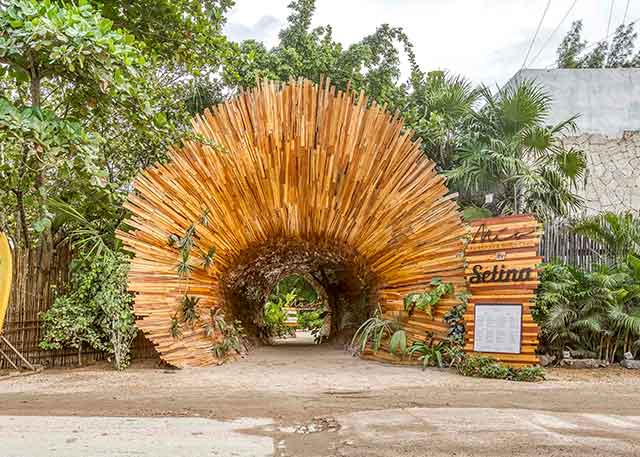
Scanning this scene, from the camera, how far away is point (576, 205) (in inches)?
390

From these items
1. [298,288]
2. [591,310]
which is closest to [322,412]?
[591,310]

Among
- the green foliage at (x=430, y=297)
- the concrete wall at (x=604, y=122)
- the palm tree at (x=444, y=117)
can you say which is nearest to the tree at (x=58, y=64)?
the green foliage at (x=430, y=297)

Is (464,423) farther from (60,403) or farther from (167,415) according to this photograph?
(60,403)

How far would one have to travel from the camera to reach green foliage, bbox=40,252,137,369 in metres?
7.27

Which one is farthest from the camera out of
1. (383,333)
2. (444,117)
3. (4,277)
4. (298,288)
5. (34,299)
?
(298,288)

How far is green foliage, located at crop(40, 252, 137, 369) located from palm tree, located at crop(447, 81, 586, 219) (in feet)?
18.7

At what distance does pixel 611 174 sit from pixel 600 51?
11711 millimetres

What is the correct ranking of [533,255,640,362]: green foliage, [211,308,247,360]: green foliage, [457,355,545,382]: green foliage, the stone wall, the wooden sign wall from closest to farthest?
[457,355,545,382]: green foliage → the wooden sign wall → [533,255,640,362]: green foliage → [211,308,247,360]: green foliage → the stone wall

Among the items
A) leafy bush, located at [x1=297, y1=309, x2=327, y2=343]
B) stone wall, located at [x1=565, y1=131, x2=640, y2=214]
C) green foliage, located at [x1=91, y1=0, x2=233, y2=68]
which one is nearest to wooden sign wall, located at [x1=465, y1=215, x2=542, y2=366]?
green foliage, located at [x1=91, y1=0, x2=233, y2=68]

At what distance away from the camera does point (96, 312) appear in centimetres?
746

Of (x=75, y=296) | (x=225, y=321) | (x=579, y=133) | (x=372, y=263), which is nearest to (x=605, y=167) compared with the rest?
(x=579, y=133)

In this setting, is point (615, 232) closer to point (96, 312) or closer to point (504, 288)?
point (504, 288)

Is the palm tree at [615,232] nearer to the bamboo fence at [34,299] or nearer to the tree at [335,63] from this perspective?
the tree at [335,63]

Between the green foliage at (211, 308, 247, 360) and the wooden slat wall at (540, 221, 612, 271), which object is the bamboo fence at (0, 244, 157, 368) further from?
the wooden slat wall at (540, 221, 612, 271)
